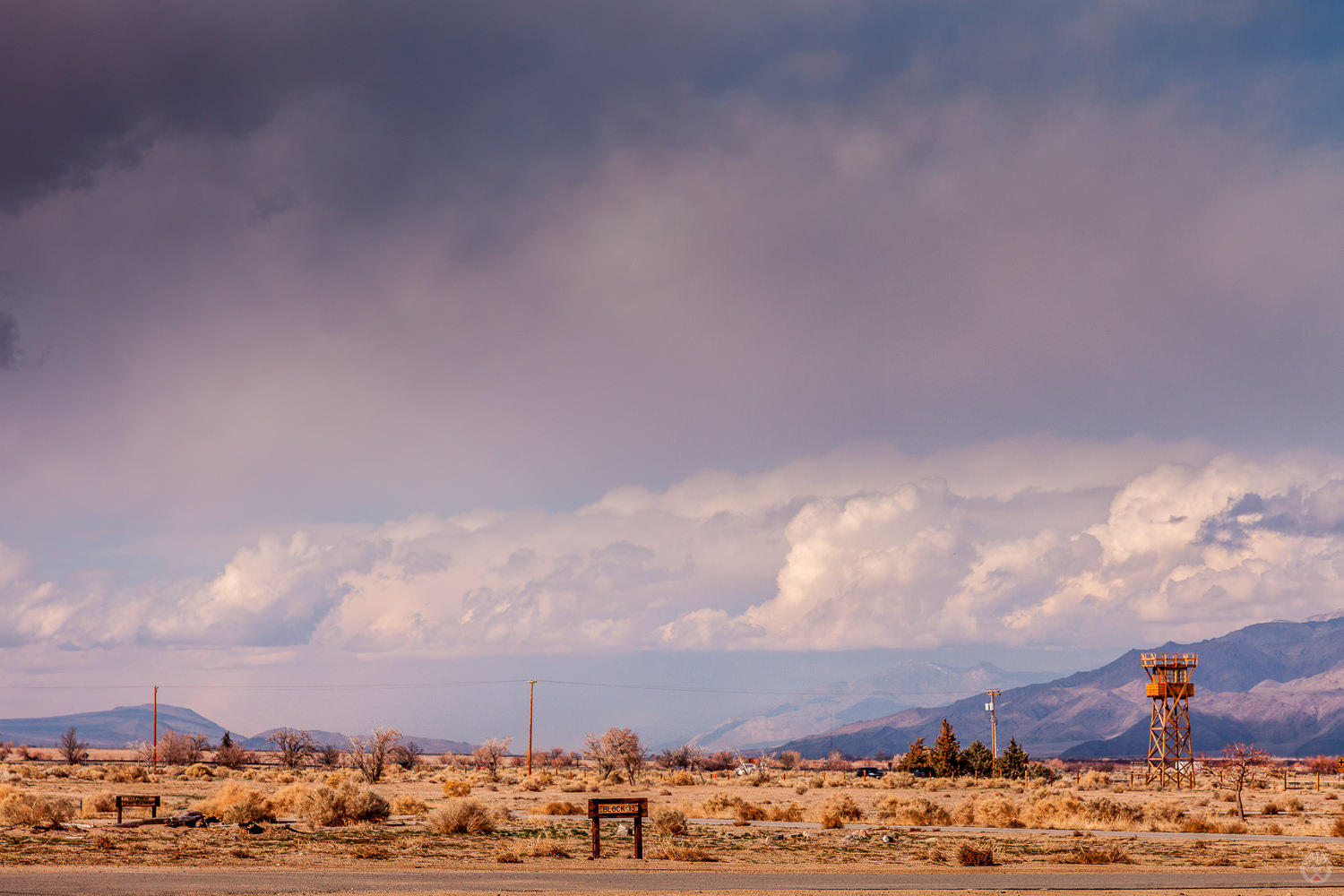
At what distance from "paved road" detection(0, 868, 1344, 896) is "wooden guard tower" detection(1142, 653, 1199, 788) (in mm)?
56082

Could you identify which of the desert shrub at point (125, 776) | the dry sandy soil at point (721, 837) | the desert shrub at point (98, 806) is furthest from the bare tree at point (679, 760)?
the desert shrub at point (98, 806)

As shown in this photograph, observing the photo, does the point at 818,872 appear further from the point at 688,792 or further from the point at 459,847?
the point at 688,792

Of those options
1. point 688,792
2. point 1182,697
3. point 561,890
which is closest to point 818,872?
point 561,890

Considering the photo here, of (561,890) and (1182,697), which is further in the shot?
(1182,697)

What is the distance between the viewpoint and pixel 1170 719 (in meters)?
83.5

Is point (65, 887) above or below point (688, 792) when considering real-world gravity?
above

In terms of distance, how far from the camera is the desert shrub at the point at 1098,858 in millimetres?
31922

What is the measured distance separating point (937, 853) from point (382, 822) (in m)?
20.5

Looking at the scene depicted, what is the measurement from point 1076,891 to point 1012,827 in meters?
21.1

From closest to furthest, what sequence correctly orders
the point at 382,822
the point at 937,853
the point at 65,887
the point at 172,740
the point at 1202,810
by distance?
the point at 65,887, the point at 937,853, the point at 382,822, the point at 1202,810, the point at 172,740

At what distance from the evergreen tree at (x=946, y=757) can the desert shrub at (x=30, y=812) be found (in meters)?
64.3

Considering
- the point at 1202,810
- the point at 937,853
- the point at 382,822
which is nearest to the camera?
the point at 937,853

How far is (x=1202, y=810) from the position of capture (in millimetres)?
53438

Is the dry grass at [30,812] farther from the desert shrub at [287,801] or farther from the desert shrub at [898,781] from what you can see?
the desert shrub at [898,781]
